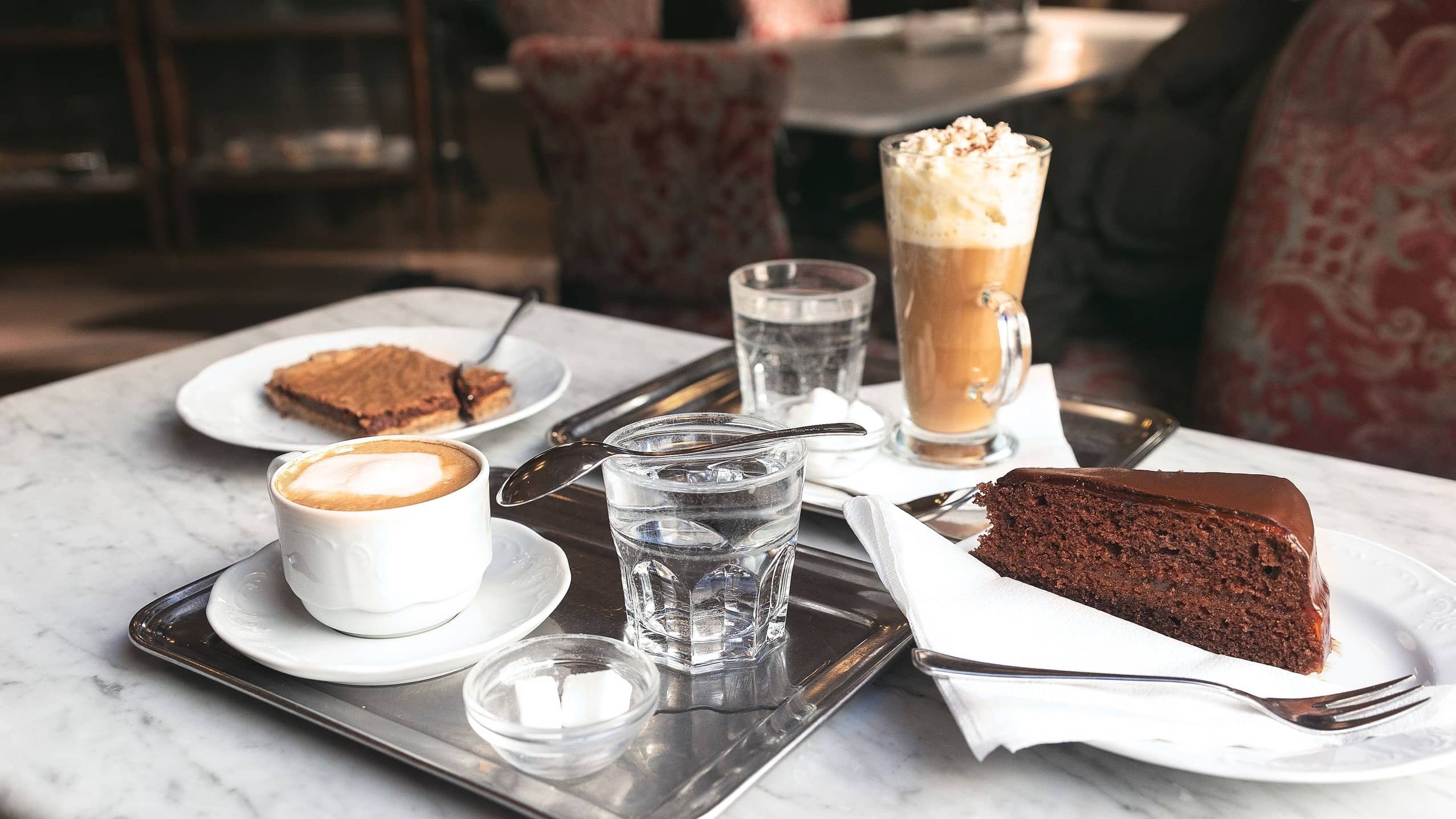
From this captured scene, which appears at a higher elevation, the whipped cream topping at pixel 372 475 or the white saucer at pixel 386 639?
the whipped cream topping at pixel 372 475

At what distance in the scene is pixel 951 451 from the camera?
3.33ft

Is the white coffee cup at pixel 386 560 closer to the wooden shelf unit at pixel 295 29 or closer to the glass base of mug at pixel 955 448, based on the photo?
the glass base of mug at pixel 955 448

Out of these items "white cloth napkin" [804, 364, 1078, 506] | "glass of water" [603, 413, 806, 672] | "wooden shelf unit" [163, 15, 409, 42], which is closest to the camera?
"glass of water" [603, 413, 806, 672]

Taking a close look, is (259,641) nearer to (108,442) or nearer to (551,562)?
(551,562)

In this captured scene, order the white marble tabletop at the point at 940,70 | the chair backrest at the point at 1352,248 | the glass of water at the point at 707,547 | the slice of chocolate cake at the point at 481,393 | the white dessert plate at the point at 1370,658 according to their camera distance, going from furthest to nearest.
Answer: the white marble tabletop at the point at 940,70
the chair backrest at the point at 1352,248
the slice of chocolate cake at the point at 481,393
the glass of water at the point at 707,547
the white dessert plate at the point at 1370,658

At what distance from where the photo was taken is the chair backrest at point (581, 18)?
2.98 metres

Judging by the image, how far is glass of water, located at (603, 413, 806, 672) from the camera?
0.65 metres

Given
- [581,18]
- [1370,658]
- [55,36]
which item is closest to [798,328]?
[1370,658]

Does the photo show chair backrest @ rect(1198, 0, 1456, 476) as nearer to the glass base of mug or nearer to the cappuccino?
the glass base of mug

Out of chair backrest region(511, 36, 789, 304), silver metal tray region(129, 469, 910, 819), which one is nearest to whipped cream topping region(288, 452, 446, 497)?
silver metal tray region(129, 469, 910, 819)

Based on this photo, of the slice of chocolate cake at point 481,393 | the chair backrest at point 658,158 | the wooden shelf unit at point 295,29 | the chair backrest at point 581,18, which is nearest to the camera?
the slice of chocolate cake at point 481,393

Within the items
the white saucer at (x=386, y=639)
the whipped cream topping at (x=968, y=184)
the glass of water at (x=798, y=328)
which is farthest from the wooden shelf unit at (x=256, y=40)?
the white saucer at (x=386, y=639)

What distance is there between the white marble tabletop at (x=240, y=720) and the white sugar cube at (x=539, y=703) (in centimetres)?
5

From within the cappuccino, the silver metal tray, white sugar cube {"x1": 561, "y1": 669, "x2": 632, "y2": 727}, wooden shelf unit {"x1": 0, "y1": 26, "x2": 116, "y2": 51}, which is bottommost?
the silver metal tray
